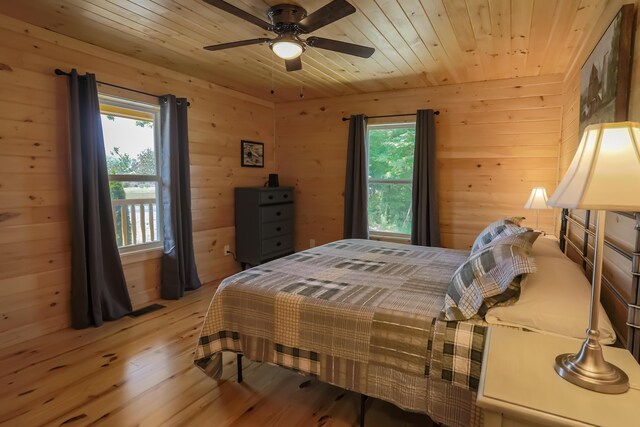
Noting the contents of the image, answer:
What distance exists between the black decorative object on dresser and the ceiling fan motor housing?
230 centimetres

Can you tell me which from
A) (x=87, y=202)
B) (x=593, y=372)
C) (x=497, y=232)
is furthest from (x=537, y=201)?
(x=87, y=202)

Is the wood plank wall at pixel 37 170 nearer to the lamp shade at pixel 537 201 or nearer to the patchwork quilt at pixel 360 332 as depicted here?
→ the patchwork quilt at pixel 360 332

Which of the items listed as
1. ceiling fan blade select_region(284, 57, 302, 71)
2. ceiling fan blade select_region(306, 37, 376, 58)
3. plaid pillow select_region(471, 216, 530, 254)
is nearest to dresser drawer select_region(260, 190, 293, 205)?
ceiling fan blade select_region(284, 57, 302, 71)

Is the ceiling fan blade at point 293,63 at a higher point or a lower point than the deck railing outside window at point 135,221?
higher

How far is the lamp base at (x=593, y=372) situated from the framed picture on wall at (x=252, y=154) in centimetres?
410

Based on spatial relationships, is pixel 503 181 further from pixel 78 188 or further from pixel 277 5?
pixel 78 188

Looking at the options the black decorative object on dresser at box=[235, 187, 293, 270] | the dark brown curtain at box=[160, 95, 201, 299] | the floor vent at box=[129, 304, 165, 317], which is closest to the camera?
the floor vent at box=[129, 304, 165, 317]

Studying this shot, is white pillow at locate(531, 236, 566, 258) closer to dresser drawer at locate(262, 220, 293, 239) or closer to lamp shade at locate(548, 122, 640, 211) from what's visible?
lamp shade at locate(548, 122, 640, 211)

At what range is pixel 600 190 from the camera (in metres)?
0.92

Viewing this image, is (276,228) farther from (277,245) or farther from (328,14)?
(328,14)

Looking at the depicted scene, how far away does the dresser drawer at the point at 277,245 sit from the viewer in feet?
14.4

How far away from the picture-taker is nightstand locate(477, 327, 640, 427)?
91 centimetres

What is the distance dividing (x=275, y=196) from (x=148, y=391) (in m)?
2.76

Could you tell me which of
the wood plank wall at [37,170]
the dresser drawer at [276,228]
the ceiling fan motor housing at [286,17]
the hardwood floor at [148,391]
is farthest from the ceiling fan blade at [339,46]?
the dresser drawer at [276,228]
